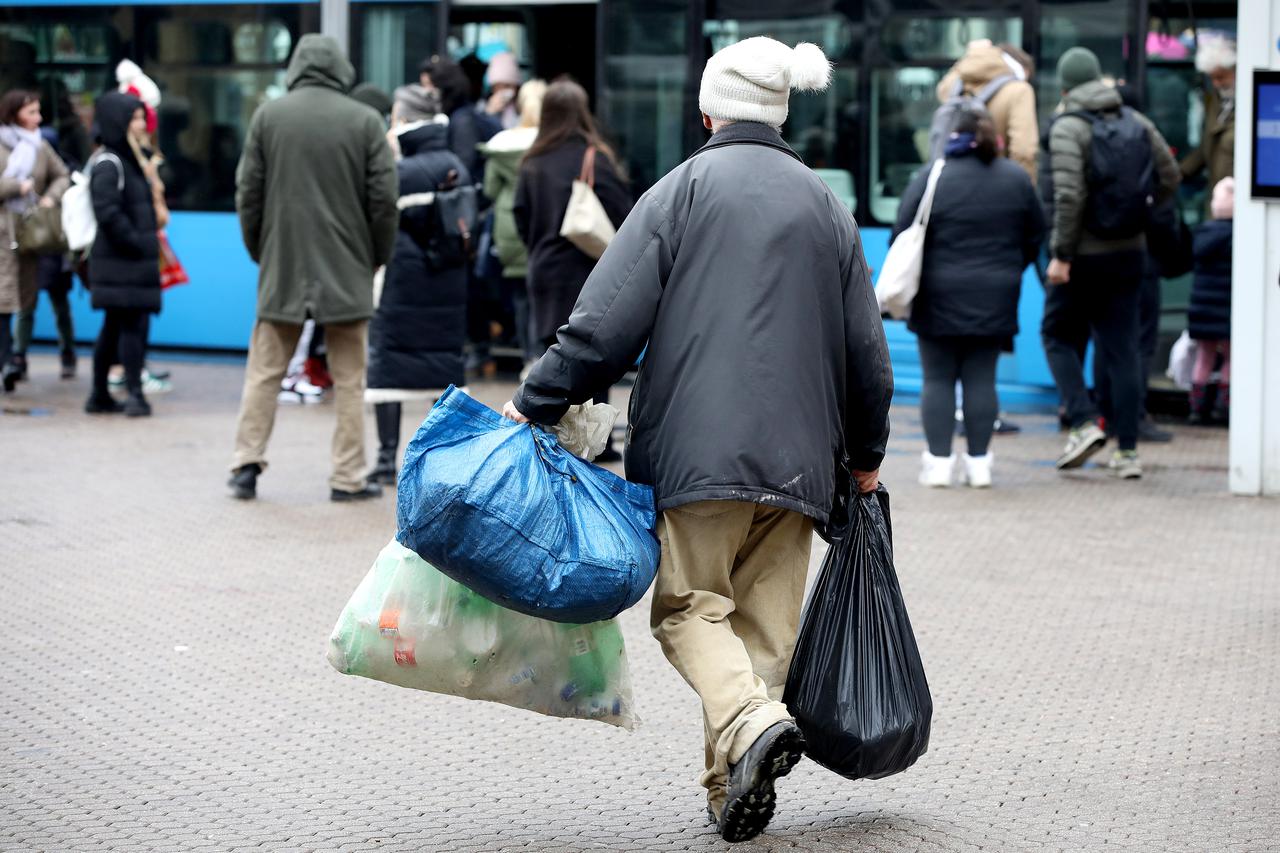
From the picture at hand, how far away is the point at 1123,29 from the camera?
1122cm

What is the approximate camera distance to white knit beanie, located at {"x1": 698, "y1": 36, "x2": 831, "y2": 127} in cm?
415

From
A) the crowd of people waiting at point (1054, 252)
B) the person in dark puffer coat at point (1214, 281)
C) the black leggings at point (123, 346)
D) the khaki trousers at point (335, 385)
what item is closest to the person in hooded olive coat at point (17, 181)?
the black leggings at point (123, 346)

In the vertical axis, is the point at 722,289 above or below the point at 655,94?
below

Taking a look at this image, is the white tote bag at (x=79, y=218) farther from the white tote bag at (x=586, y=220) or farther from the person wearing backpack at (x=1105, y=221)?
the person wearing backpack at (x=1105, y=221)

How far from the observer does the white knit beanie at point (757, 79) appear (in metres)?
4.15

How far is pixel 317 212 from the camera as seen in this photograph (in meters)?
8.53

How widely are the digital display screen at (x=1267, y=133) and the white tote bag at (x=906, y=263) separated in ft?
4.59

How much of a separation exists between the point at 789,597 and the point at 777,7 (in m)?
8.75

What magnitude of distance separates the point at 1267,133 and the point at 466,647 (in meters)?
5.89

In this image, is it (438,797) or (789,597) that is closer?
(789,597)

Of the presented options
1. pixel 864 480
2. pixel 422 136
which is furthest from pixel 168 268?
pixel 864 480

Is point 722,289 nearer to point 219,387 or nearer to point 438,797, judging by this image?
point 438,797

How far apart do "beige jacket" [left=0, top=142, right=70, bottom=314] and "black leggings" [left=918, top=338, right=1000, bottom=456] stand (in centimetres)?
603

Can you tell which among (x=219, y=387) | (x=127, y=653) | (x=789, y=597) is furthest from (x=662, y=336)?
(x=219, y=387)
